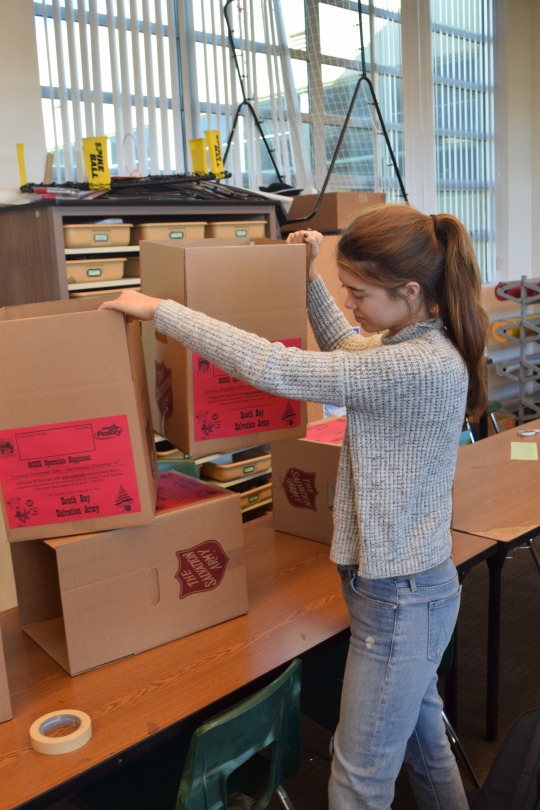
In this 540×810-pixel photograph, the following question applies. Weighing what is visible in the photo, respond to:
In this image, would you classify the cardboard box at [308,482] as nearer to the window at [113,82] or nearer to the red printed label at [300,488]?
the red printed label at [300,488]

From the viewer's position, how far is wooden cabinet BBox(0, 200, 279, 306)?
257cm

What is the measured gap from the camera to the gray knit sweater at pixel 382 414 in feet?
4.07

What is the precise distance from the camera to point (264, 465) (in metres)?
3.40

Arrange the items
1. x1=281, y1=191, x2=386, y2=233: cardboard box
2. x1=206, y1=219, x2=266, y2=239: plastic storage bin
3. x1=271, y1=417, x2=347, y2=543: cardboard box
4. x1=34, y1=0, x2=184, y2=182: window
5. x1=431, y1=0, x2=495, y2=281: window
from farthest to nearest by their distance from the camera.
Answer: x1=431, y1=0, x2=495, y2=281: window < x1=281, y1=191, x2=386, y2=233: cardboard box < x1=34, y1=0, x2=184, y2=182: window < x1=206, y1=219, x2=266, y2=239: plastic storage bin < x1=271, y1=417, x2=347, y2=543: cardboard box

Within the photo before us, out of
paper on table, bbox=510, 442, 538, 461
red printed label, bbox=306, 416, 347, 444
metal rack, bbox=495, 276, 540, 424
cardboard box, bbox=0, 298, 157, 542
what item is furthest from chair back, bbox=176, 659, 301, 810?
metal rack, bbox=495, 276, 540, 424

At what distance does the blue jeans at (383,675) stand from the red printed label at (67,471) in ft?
1.49

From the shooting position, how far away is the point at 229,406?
150cm

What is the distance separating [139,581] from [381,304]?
658mm

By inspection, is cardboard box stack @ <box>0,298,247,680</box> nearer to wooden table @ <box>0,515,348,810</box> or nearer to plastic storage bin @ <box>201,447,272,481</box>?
wooden table @ <box>0,515,348,810</box>

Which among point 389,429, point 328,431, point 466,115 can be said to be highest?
point 466,115

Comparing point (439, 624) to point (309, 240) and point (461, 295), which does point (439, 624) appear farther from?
point (309, 240)

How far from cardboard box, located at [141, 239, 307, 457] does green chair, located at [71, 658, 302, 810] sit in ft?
1.51

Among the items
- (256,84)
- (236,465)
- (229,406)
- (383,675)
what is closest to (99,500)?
(229,406)

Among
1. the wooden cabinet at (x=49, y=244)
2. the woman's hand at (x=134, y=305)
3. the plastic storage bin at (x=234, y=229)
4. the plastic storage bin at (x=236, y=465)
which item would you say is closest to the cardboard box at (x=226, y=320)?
the woman's hand at (x=134, y=305)
